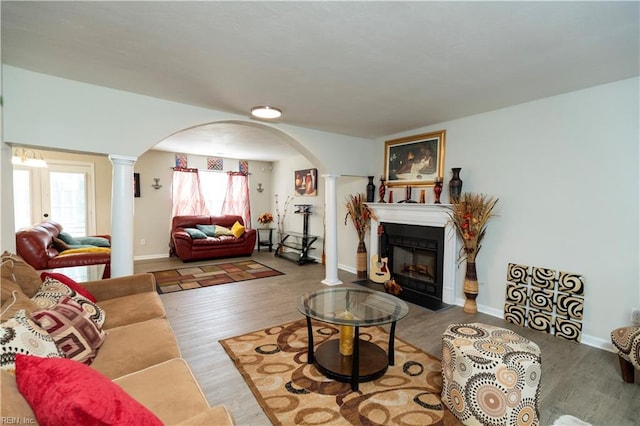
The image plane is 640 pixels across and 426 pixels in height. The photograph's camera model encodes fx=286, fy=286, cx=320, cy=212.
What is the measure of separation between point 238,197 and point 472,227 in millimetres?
5748

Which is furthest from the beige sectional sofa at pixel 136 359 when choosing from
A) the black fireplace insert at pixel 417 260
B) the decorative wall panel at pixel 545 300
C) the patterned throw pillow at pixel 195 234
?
the patterned throw pillow at pixel 195 234

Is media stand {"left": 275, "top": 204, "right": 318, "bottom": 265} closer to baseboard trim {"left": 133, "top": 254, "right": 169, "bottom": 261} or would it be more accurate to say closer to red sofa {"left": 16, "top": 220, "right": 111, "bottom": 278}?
baseboard trim {"left": 133, "top": 254, "right": 169, "bottom": 261}

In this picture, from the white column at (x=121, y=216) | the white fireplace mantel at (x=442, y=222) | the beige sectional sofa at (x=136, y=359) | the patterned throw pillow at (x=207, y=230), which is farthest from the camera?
the patterned throw pillow at (x=207, y=230)

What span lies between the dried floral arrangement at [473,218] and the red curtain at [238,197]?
544 cm

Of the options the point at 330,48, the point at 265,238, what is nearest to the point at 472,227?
the point at 330,48

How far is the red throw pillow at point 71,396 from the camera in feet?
2.50

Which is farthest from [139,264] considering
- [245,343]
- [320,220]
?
[245,343]

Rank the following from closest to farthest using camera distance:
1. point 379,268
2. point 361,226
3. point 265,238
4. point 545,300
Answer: point 545,300
point 379,268
point 361,226
point 265,238

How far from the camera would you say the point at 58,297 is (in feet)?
5.96

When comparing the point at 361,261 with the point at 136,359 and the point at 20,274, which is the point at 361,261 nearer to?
the point at 136,359

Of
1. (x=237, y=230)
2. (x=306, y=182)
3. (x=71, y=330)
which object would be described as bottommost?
(x=71, y=330)

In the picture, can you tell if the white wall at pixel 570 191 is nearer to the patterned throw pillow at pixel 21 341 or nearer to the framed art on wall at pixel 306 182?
the framed art on wall at pixel 306 182

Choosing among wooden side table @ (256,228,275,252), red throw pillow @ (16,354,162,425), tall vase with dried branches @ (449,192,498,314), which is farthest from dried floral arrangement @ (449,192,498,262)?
wooden side table @ (256,228,275,252)

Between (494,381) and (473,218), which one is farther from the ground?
(473,218)
